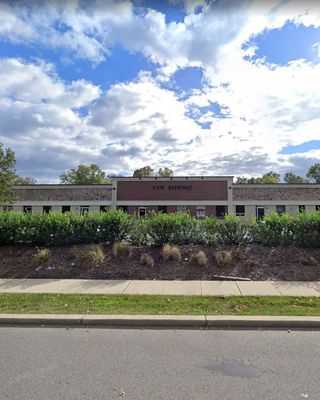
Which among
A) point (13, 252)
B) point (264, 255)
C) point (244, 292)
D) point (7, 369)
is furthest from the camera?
point (13, 252)

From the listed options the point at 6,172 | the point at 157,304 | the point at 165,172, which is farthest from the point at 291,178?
the point at 157,304

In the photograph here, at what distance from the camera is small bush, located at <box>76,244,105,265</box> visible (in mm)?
10094

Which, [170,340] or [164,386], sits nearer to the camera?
[164,386]

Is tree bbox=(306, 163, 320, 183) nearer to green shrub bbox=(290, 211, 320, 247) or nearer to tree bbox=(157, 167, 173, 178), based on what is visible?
tree bbox=(157, 167, 173, 178)

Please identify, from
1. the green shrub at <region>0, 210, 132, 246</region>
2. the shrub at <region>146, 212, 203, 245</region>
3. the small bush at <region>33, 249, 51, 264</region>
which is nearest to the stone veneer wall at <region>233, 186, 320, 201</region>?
the shrub at <region>146, 212, 203, 245</region>

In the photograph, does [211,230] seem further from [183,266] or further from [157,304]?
[157,304]

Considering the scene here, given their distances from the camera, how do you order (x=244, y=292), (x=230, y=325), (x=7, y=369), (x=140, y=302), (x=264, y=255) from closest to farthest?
1. (x=7, y=369)
2. (x=230, y=325)
3. (x=140, y=302)
4. (x=244, y=292)
5. (x=264, y=255)

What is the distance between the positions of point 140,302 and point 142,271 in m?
2.69

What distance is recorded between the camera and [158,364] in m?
4.48

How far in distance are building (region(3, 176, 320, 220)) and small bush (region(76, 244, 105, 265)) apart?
114 ft

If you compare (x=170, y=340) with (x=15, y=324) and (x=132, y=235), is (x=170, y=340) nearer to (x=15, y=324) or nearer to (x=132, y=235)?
(x=15, y=324)

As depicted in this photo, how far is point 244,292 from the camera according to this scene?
25.3ft

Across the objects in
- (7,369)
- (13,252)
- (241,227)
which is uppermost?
(241,227)

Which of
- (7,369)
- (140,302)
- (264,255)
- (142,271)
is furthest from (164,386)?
(264,255)
